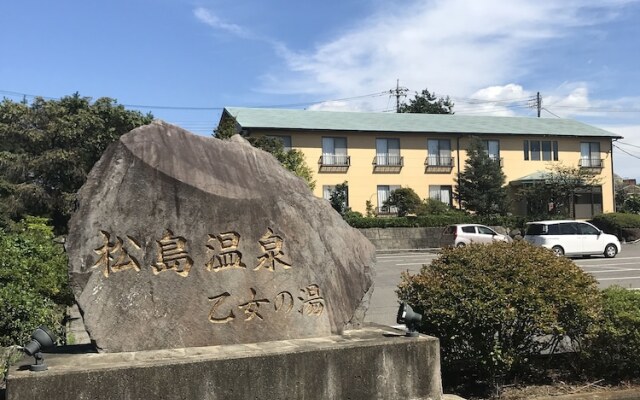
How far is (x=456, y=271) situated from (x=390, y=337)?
1.00m

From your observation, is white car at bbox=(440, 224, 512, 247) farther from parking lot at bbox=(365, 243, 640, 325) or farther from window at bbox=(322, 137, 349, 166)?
window at bbox=(322, 137, 349, 166)

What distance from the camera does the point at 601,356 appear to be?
5.90 meters

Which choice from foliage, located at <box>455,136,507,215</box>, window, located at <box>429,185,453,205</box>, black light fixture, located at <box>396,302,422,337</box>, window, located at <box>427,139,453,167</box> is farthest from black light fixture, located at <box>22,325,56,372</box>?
window, located at <box>427,139,453,167</box>

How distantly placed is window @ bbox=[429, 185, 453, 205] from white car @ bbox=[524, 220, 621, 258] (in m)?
13.1

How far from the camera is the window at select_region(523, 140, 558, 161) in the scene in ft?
128

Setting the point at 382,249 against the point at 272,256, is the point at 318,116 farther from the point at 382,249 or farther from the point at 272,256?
the point at 272,256

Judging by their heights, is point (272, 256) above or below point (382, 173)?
below

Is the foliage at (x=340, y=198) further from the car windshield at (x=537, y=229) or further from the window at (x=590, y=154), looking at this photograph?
the window at (x=590, y=154)

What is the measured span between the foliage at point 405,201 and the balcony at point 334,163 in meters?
3.52

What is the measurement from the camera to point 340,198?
31641mm

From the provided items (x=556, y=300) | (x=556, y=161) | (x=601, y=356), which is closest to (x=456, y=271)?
(x=556, y=300)

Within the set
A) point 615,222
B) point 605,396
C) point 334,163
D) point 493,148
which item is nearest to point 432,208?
point 334,163

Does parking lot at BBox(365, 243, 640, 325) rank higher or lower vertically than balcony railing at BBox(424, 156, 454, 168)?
lower

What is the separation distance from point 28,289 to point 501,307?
569 centimetres
